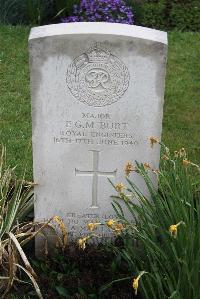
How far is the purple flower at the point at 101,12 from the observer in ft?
23.3

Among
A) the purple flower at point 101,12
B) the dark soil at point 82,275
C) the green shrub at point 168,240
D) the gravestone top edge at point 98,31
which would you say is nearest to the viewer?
the green shrub at point 168,240

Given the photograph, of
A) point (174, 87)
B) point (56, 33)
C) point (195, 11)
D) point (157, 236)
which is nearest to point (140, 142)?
point (157, 236)

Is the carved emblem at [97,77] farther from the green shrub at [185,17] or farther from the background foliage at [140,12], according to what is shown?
the green shrub at [185,17]

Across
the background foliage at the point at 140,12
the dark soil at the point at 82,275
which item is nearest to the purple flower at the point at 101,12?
the background foliage at the point at 140,12

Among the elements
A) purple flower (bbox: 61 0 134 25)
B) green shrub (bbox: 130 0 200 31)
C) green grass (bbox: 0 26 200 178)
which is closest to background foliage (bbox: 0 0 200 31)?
green shrub (bbox: 130 0 200 31)

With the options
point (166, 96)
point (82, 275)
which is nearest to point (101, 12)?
point (166, 96)

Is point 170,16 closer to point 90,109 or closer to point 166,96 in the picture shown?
point 166,96

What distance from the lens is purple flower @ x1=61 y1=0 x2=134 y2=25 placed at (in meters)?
7.11

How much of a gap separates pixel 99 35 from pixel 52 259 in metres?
1.26

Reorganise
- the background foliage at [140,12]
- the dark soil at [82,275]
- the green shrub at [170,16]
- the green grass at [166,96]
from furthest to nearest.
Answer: the green shrub at [170,16], the background foliage at [140,12], the green grass at [166,96], the dark soil at [82,275]

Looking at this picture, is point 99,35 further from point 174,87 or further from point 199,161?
point 174,87

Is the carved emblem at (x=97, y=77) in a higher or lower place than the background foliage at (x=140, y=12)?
lower

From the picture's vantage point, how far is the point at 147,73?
330 centimetres

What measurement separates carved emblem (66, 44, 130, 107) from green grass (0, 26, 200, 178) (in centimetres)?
124
